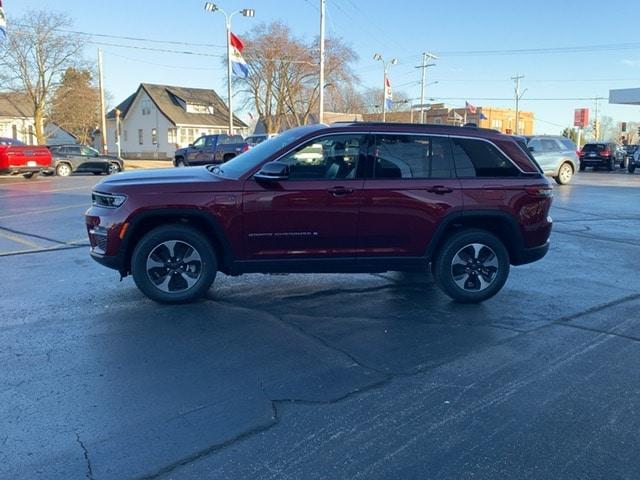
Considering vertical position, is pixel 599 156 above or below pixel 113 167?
above

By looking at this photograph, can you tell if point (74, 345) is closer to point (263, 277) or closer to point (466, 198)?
point (263, 277)

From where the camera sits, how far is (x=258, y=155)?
6035mm

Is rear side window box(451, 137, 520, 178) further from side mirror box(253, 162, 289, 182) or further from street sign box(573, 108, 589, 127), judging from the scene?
street sign box(573, 108, 589, 127)

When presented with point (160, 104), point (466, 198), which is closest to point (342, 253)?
point (466, 198)

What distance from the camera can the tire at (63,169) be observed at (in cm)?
2684

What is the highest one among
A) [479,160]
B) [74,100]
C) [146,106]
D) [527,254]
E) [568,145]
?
[146,106]

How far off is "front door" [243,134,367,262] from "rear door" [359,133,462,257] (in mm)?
134

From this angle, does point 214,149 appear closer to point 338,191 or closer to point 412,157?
point 412,157

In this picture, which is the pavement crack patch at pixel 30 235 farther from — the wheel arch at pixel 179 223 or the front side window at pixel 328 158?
the front side window at pixel 328 158

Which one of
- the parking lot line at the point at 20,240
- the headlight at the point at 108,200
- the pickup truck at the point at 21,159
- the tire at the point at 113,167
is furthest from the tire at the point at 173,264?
the tire at the point at 113,167

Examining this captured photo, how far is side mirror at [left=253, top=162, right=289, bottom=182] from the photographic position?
5.54 m

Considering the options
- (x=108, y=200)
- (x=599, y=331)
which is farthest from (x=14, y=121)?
(x=599, y=331)

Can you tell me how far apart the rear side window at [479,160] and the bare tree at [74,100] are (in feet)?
157

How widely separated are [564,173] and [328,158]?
18500mm
